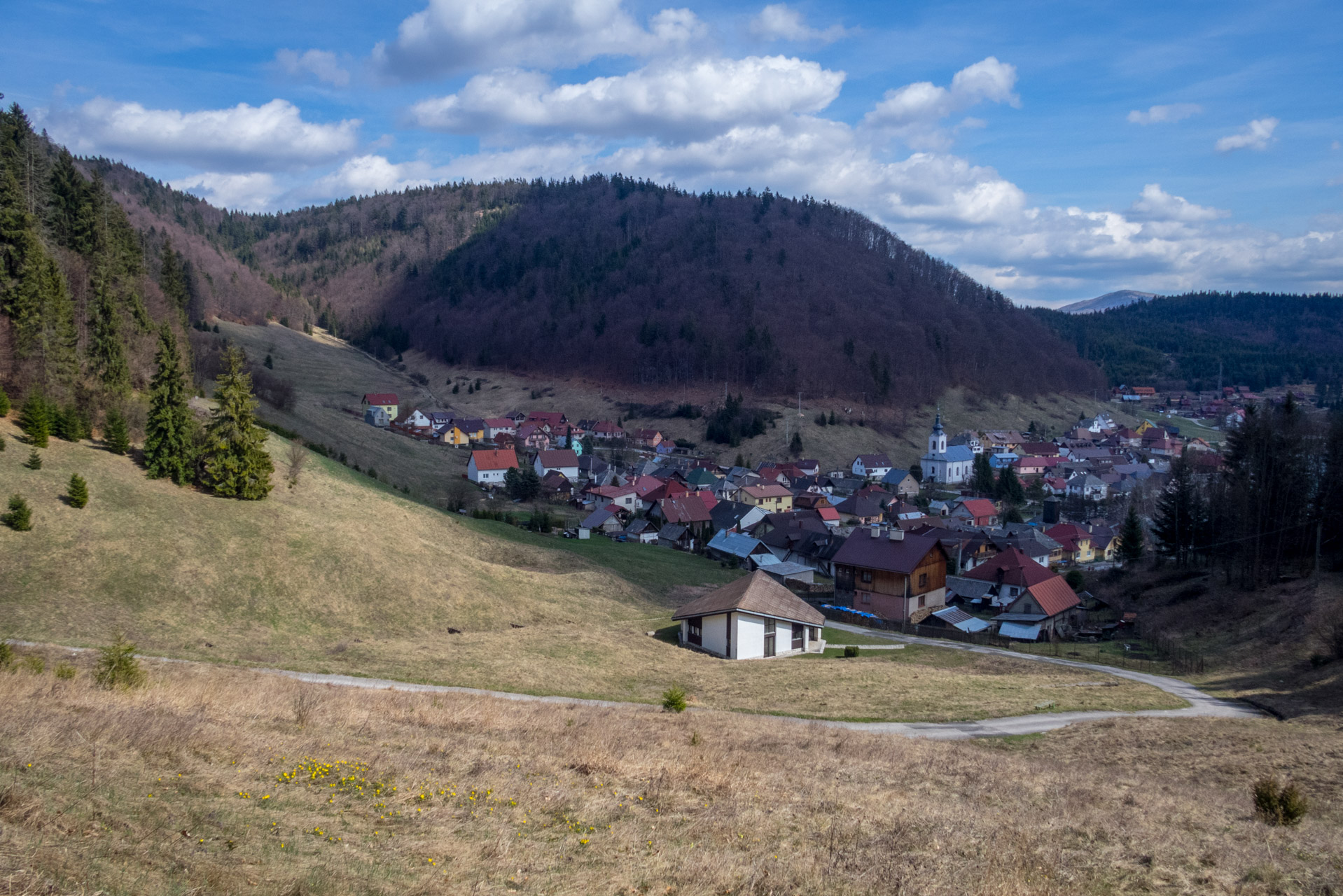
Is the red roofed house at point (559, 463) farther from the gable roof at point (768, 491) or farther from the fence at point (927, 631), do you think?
the fence at point (927, 631)

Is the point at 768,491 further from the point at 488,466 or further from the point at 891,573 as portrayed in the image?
the point at 891,573

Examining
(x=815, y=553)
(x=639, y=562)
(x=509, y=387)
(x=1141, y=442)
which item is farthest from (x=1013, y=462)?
(x=509, y=387)

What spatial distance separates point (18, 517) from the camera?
25.6 metres

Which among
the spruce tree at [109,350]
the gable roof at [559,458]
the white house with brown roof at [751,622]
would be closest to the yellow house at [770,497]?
the gable roof at [559,458]

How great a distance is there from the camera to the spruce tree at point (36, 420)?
30875mm

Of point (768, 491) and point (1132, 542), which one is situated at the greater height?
point (768, 491)

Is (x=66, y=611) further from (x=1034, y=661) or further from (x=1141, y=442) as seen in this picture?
(x=1141, y=442)

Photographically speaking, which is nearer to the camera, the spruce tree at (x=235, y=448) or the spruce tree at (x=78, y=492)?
the spruce tree at (x=78, y=492)

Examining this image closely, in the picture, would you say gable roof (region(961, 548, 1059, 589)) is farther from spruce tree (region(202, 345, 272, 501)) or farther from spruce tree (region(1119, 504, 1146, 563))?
spruce tree (region(202, 345, 272, 501))

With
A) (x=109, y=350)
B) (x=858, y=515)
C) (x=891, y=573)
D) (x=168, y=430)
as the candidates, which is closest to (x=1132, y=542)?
(x=891, y=573)

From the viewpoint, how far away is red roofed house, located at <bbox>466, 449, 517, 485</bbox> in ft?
267

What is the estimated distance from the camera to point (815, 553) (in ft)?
194

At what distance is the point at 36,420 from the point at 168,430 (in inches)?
176

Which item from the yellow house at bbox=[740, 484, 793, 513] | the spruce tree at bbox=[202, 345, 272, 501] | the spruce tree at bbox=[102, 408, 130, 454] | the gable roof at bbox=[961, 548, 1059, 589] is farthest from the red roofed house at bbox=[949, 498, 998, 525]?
the spruce tree at bbox=[102, 408, 130, 454]
